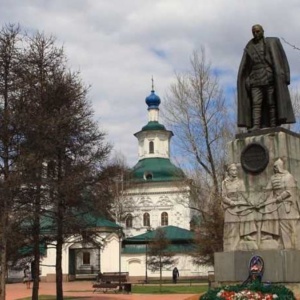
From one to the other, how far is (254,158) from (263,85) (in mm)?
1378

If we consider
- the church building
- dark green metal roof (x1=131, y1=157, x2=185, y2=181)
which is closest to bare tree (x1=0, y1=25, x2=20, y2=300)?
the church building

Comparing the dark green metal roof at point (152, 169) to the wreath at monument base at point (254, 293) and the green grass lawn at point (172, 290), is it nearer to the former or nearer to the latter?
the green grass lawn at point (172, 290)

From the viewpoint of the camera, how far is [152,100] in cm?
7025

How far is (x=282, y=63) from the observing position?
37.3 feet

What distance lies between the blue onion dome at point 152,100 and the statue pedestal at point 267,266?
59.5 meters

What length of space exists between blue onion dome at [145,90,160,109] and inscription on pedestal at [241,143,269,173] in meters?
58.9

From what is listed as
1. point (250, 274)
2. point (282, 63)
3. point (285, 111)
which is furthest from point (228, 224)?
point (282, 63)

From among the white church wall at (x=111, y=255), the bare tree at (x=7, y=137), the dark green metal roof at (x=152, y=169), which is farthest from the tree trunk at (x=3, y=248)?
the dark green metal roof at (x=152, y=169)

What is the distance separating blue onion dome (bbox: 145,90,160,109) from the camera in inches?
2756

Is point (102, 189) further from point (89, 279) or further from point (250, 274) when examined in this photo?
point (89, 279)

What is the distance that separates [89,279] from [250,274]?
35.0 m

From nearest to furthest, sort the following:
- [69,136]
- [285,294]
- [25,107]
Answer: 1. [285,294]
2. [25,107]
3. [69,136]

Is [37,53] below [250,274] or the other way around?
the other way around

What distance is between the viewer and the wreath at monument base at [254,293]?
9.03 metres
